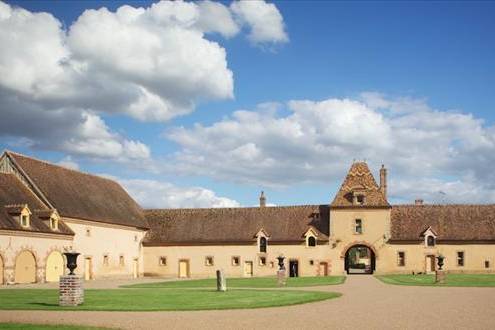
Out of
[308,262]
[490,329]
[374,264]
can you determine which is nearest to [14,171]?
[308,262]

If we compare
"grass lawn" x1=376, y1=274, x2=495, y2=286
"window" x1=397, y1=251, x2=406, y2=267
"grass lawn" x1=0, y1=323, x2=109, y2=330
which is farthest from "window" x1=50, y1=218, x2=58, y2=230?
"window" x1=397, y1=251, x2=406, y2=267

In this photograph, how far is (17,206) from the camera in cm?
4078

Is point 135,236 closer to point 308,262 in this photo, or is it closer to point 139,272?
point 139,272

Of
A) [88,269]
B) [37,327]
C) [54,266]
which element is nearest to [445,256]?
[88,269]

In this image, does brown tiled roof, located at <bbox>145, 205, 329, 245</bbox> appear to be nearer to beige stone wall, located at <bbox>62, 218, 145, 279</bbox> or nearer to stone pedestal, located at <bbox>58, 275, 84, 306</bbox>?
beige stone wall, located at <bbox>62, 218, 145, 279</bbox>

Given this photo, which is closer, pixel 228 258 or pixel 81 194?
pixel 81 194

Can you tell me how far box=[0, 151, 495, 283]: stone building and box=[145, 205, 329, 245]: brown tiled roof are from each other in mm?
92

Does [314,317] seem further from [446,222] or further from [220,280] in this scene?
[446,222]

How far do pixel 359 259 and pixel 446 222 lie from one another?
143 feet

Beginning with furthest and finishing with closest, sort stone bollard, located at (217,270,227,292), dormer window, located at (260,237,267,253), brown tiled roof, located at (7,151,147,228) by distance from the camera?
dormer window, located at (260,237,267,253) < brown tiled roof, located at (7,151,147,228) < stone bollard, located at (217,270,227,292)

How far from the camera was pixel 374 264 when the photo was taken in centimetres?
5725

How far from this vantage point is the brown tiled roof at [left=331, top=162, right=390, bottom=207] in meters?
57.2

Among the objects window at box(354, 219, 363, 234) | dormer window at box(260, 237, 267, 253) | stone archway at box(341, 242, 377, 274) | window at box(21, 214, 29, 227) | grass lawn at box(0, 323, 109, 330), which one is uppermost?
window at box(21, 214, 29, 227)

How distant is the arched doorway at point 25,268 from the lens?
1574 inches
